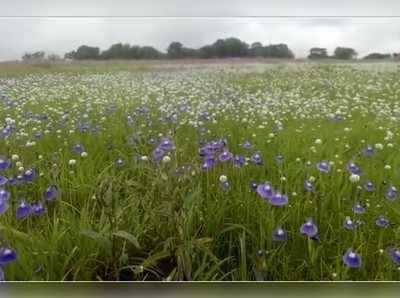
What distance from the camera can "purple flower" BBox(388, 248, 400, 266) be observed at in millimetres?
967

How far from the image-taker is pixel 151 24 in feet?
4.72

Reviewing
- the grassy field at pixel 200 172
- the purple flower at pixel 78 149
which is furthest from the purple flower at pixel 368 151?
the purple flower at pixel 78 149

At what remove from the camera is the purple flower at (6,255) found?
895 millimetres

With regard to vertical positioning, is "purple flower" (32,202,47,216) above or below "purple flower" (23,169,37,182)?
below

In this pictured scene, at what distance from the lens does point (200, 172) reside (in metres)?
1.18

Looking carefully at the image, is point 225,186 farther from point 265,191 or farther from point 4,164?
point 4,164

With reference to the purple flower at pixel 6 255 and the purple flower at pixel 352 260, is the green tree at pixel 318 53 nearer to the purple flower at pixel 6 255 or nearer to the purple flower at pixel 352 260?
the purple flower at pixel 352 260

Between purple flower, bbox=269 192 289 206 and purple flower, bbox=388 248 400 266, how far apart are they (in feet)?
0.80

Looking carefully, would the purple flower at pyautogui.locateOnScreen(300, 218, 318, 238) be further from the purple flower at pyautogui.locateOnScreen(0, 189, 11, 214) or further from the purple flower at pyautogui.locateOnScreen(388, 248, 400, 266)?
the purple flower at pyautogui.locateOnScreen(0, 189, 11, 214)

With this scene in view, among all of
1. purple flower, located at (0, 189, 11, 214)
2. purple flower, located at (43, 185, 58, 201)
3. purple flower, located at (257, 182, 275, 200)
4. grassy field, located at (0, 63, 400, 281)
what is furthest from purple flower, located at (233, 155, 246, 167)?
purple flower, located at (0, 189, 11, 214)

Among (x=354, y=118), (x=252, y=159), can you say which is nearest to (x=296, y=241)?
(x=252, y=159)

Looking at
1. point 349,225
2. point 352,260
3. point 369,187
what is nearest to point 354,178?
point 369,187

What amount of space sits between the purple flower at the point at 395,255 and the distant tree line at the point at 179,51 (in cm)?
73

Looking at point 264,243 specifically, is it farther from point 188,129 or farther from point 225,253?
point 188,129
